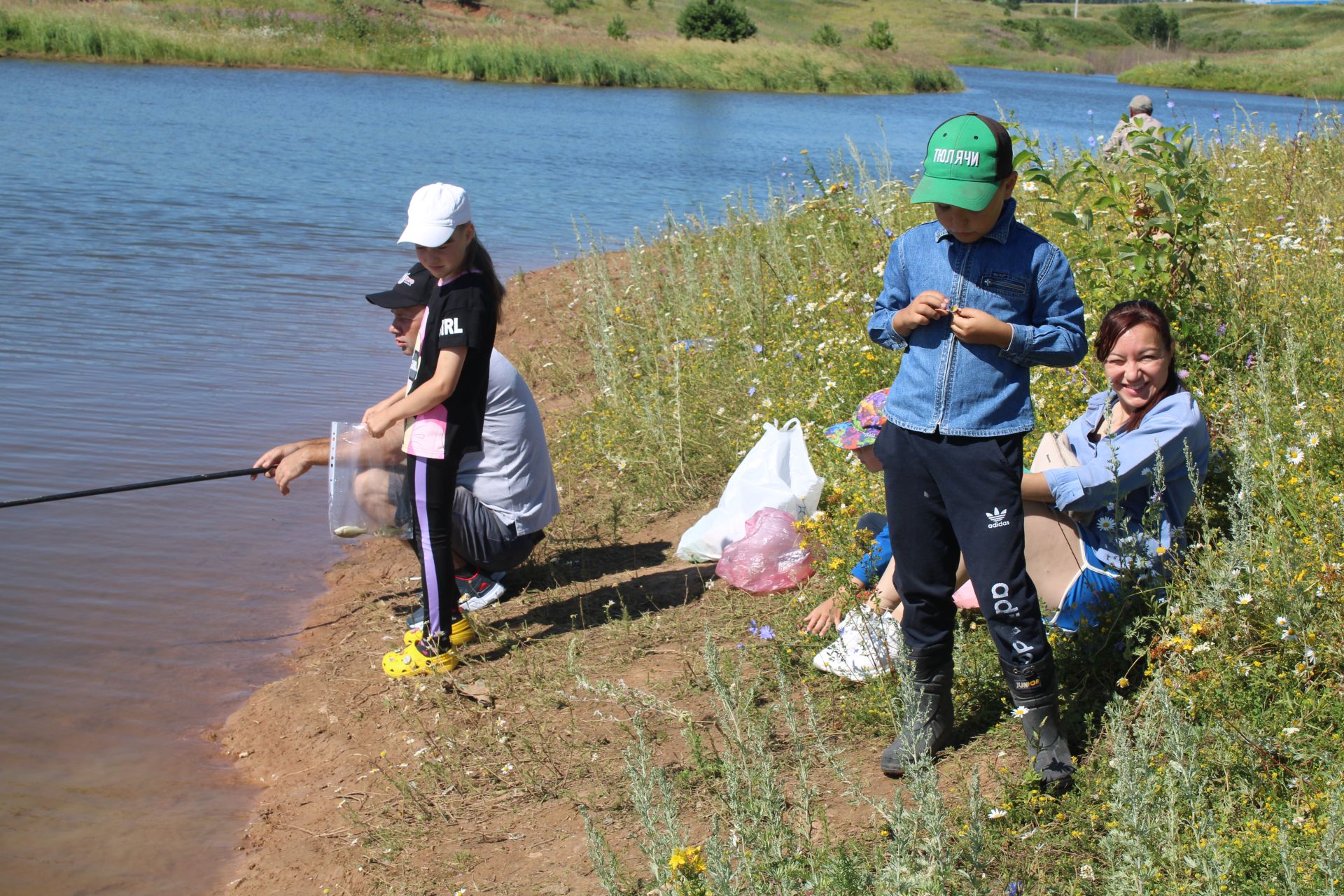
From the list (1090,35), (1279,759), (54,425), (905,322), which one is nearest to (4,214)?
(54,425)

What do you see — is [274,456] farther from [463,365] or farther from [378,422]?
[463,365]

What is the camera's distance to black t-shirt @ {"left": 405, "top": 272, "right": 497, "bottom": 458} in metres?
4.23

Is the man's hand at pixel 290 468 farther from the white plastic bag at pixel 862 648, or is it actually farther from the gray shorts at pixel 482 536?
the white plastic bag at pixel 862 648

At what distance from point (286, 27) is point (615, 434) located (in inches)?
1556

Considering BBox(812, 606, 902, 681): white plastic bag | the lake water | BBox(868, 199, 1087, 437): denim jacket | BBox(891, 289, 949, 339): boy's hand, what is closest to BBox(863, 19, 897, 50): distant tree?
the lake water

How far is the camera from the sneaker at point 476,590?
4.89m

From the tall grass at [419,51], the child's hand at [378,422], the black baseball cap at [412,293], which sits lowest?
the child's hand at [378,422]

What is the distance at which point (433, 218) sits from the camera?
414 cm

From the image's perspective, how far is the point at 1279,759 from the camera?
2773 millimetres

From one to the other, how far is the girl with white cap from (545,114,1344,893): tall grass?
118 centimetres

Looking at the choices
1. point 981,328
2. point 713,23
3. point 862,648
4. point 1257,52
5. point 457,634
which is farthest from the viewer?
point 1257,52

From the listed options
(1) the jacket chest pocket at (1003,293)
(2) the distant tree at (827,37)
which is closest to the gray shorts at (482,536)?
(1) the jacket chest pocket at (1003,293)

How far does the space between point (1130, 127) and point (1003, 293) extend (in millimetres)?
3247

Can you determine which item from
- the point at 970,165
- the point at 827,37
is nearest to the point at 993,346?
the point at 970,165
